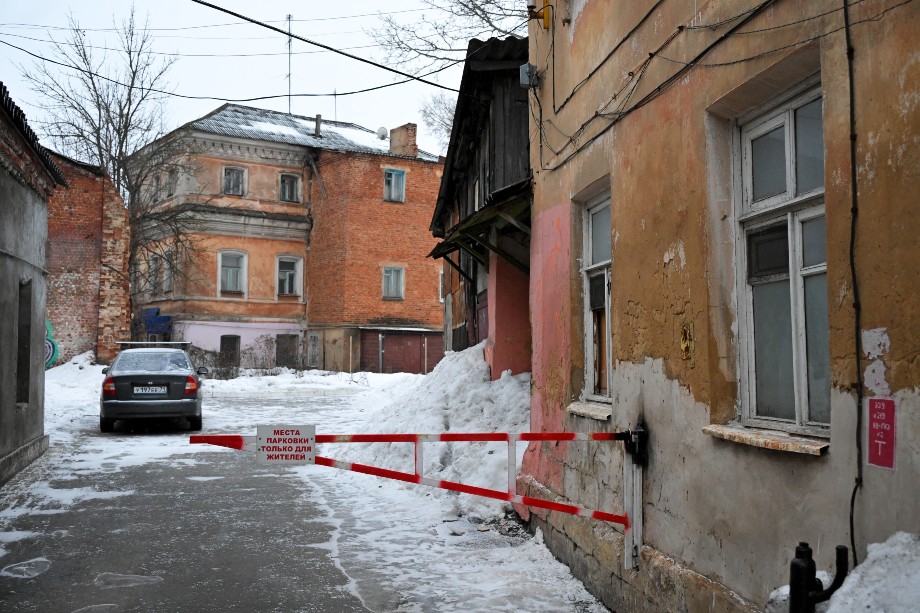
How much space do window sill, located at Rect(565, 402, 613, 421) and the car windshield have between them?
11415 millimetres

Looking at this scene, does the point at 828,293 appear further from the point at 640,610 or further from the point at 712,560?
the point at 640,610

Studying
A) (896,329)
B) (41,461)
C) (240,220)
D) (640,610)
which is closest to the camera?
(896,329)

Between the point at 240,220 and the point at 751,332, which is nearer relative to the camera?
the point at 751,332

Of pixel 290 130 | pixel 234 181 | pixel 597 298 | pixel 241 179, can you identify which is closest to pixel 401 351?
pixel 241 179

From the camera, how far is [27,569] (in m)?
6.34

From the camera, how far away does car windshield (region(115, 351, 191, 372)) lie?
15.9 meters

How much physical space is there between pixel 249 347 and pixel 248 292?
2.60 metres

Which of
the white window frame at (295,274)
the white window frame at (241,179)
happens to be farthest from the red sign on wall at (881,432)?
the white window frame at (295,274)

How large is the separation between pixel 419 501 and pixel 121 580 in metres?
3.80

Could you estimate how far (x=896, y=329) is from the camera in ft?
10.0

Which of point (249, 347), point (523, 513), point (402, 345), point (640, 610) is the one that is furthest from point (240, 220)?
point (640, 610)

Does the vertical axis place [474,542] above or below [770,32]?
below

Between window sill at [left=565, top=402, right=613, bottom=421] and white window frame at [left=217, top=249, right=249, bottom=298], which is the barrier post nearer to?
window sill at [left=565, top=402, right=613, bottom=421]

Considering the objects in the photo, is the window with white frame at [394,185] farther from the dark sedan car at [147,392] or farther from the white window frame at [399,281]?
the dark sedan car at [147,392]
